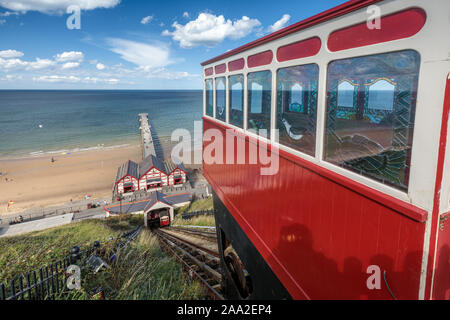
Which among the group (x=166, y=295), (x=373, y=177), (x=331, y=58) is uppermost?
(x=331, y=58)

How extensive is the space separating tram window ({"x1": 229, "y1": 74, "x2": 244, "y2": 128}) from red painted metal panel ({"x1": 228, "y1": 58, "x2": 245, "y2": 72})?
135 mm

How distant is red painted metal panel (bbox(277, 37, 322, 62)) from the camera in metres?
2.52

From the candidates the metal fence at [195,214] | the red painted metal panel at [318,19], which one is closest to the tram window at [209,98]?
the red painted metal panel at [318,19]

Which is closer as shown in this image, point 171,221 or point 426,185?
point 426,185

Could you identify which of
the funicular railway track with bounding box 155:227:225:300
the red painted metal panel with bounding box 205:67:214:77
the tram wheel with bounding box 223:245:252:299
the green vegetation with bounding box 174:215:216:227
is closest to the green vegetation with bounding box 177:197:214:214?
the green vegetation with bounding box 174:215:216:227

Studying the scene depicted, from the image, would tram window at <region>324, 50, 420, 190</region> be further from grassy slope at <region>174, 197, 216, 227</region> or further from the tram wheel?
grassy slope at <region>174, 197, 216, 227</region>

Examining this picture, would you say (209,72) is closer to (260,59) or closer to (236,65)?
(236,65)

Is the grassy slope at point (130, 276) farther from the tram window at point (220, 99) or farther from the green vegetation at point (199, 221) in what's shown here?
the green vegetation at point (199, 221)

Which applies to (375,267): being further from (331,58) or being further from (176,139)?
(176,139)

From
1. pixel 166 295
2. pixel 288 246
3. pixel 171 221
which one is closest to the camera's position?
pixel 288 246

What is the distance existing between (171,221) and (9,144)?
4101 centimetres
